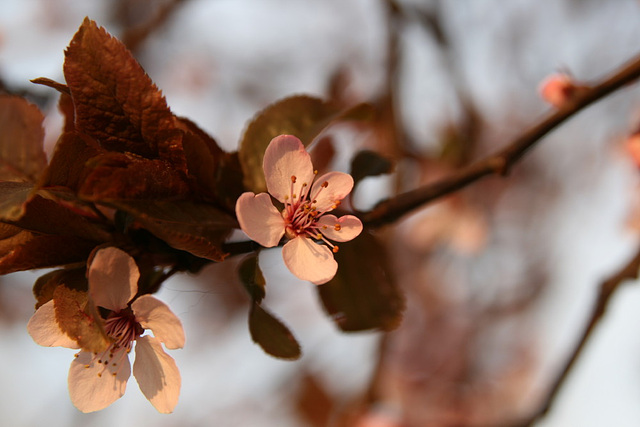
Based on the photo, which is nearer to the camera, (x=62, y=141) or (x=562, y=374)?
(x=62, y=141)

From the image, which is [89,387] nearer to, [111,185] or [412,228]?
[111,185]

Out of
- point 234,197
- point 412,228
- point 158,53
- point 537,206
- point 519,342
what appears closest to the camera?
point 234,197

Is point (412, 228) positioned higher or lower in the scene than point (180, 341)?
higher

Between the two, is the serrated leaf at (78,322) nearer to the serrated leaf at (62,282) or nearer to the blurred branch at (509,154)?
the serrated leaf at (62,282)

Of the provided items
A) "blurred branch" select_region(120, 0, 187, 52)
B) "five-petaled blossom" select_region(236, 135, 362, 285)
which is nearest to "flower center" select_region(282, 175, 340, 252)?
"five-petaled blossom" select_region(236, 135, 362, 285)

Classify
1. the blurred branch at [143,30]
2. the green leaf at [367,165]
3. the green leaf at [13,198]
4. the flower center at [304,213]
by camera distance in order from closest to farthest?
the green leaf at [13,198] < the flower center at [304,213] < the green leaf at [367,165] < the blurred branch at [143,30]

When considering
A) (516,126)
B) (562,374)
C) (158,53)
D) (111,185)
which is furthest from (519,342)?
(111,185)

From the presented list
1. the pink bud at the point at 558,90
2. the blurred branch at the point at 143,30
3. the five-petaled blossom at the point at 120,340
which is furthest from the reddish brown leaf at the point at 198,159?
the blurred branch at the point at 143,30
